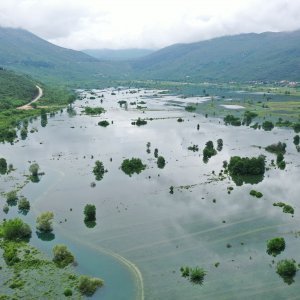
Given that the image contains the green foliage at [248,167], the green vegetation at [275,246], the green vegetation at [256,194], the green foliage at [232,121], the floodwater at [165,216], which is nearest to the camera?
the floodwater at [165,216]

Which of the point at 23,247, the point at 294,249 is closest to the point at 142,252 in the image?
the point at 23,247

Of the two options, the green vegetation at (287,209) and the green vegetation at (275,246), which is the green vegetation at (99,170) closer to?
the green vegetation at (287,209)

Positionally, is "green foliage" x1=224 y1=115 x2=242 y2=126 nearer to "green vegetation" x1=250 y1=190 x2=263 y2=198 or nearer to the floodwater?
the floodwater

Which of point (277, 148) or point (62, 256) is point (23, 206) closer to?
point (62, 256)

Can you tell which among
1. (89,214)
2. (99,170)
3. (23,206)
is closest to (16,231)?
(89,214)

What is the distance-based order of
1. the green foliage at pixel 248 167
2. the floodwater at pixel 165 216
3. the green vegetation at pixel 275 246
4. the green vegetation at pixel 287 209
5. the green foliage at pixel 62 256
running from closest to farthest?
the floodwater at pixel 165 216 → the green foliage at pixel 62 256 → the green vegetation at pixel 275 246 → the green vegetation at pixel 287 209 → the green foliage at pixel 248 167

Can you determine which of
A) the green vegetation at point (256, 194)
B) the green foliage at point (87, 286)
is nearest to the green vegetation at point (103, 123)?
the green vegetation at point (256, 194)
